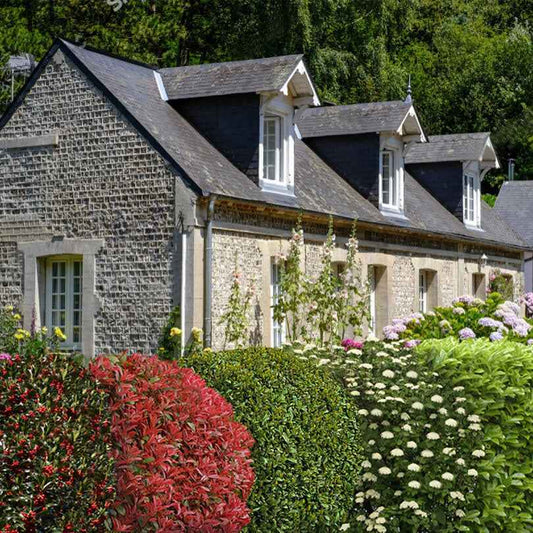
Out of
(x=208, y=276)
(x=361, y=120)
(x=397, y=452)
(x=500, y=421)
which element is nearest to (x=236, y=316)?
(x=208, y=276)

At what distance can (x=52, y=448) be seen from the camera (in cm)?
502

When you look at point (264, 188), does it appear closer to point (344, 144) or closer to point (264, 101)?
point (264, 101)

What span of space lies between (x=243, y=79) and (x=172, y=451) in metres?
11.4

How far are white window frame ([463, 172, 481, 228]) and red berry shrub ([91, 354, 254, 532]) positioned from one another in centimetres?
1925

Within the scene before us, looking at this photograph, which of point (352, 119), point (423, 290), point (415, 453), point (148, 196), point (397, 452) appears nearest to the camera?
point (397, 452)

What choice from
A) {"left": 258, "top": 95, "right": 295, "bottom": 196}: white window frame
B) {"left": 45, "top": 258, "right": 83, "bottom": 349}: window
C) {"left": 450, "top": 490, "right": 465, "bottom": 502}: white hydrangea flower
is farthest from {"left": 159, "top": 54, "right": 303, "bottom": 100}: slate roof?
{"left": 450, "top": 490, "right": 465, "bottom": 502}: white hydrangea flower

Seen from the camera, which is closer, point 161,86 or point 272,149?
point 272,149

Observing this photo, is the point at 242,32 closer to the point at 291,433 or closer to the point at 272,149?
the point at 272,149

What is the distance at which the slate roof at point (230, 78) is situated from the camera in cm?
1612

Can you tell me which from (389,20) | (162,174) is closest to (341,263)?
(162,174)

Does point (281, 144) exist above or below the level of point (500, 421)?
above

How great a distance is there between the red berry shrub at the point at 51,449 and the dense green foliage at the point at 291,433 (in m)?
1.76

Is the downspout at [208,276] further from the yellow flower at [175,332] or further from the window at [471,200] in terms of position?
the window at [471,200]

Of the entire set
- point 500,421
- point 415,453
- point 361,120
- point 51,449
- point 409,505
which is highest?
point 361,120
